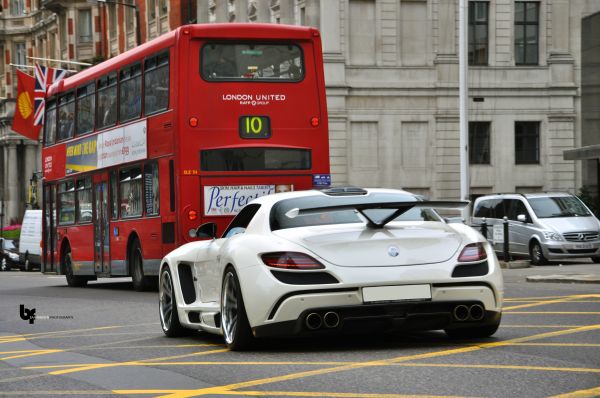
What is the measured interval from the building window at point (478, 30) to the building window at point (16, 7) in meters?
63.6

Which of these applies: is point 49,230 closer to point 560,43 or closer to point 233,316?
point 233,316

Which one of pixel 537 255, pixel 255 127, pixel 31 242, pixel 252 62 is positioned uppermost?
pixel 252 62

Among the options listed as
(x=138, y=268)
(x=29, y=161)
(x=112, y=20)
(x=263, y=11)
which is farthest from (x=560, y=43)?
(x=29, y=161)

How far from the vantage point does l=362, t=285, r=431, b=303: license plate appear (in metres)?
10.6

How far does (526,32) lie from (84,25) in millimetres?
44393

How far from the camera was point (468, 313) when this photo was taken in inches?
430

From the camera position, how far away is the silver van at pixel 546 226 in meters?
32.8

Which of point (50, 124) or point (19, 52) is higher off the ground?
point (19, 52)

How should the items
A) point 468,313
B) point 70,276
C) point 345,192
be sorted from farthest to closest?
point 70,276 → point 345,192 → point 468,313

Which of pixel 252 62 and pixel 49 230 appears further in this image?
pixel 49 230

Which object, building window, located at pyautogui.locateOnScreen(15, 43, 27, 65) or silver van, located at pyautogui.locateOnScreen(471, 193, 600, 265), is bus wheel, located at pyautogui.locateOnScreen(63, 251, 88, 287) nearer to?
silver van, located at pyautogui.locateOnScreen(471, 193, 600, 265)

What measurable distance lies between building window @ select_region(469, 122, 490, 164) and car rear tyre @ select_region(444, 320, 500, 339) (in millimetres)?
43076

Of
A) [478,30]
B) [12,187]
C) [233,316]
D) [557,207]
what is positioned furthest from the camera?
[12,187]

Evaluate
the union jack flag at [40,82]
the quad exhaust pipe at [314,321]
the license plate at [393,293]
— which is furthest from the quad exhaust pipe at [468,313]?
the union jack flag at [40,82]
